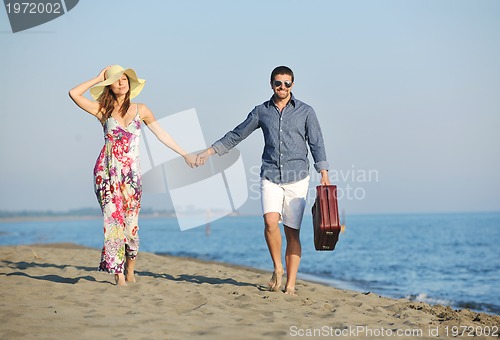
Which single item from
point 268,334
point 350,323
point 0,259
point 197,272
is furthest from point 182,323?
point 0,259

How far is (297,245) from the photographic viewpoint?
638cm

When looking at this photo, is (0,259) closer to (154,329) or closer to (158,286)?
(158,286)

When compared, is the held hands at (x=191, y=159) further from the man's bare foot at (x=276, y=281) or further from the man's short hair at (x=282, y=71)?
the man's bare foot at (x=276, y=281)

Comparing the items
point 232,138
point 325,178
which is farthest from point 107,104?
point 325,178

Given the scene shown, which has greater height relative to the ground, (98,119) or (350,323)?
(98,119)

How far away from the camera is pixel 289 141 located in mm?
6234

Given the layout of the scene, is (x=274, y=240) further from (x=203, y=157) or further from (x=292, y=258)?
(x=203, y=157)

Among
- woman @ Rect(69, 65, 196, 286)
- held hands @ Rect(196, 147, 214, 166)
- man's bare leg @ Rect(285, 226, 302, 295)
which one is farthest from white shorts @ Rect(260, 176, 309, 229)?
woman @ Rect(69, 65, 196, 286)

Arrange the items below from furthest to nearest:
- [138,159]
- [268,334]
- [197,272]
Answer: [197,272]
[138,159]
[268,334]

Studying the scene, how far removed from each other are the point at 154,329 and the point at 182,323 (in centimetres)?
29

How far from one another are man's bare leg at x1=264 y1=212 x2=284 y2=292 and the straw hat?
1836 mm

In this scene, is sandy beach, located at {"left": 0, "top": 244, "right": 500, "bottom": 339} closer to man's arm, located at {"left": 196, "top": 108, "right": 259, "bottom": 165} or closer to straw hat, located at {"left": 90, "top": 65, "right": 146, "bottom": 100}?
man's arm, located at {"left": 196, "top": 108, "right": 259, "bottom": 165}

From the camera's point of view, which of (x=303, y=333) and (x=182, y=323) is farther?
(x=182, y=323)

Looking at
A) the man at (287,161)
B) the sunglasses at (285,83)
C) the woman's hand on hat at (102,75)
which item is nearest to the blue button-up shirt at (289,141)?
the man at (287,161)
